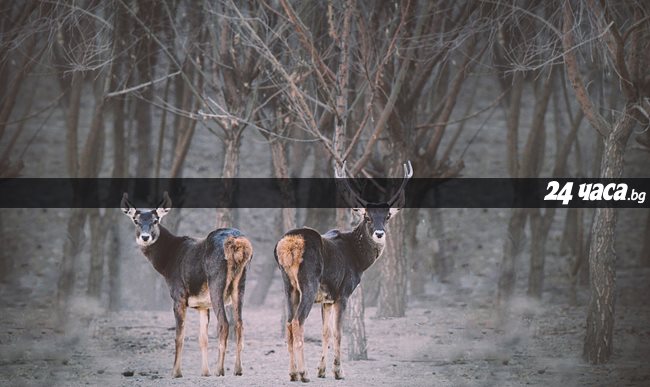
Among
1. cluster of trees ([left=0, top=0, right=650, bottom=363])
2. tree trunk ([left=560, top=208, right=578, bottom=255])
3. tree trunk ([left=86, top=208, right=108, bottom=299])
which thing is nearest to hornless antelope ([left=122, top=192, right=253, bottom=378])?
cluster of trees ([left=0, top=0, right=650, bottom=363])

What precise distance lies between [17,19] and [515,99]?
36.9 ft

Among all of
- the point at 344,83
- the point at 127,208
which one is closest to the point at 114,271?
the point at 344,83

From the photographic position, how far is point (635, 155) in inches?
1571

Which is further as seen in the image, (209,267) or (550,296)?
(550,296)

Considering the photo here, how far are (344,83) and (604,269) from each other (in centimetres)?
525

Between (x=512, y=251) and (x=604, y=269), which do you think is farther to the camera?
(x=512, y=251)

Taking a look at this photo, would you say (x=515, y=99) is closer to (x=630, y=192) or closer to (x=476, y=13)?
(x=476, y=13)

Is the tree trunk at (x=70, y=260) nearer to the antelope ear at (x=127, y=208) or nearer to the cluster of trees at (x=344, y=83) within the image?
the cluster of trees at (x=344, y=83)

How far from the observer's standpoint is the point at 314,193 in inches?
1059

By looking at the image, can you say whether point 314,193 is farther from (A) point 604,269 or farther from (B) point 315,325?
(A) point 604,269

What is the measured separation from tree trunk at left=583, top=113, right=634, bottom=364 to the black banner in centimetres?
25

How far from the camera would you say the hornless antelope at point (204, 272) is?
50.8ft

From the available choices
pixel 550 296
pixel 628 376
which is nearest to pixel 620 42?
pixel 628 376

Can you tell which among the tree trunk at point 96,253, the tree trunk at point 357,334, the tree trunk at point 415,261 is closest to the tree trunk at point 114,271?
the tree trunk at point 96,253
